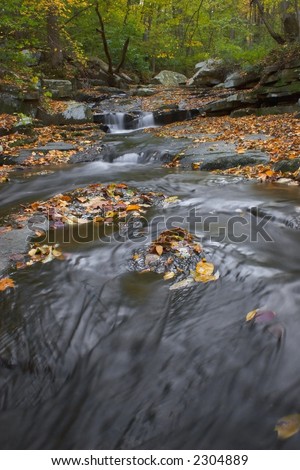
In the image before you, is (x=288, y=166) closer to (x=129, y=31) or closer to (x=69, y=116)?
(x=69, y=116)

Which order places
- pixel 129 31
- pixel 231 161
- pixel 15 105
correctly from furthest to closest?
pixel 129 31 → pixel 15 105 → pixel 231 161

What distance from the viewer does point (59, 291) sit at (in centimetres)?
301

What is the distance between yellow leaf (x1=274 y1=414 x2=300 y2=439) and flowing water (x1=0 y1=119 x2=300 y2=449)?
3cm

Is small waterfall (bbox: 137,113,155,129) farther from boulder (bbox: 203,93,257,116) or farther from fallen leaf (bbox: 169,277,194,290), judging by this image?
fallen leaf (bbox: 169,277,194,290)

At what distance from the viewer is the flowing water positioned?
1892 millimetres

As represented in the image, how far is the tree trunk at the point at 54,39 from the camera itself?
14.4m


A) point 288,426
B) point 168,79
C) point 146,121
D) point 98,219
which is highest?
point 168,79

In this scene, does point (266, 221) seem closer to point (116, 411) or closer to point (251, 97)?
point (116, 411)

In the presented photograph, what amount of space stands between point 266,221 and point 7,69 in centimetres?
1148

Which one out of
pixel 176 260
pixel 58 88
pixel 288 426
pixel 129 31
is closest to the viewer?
pixel 288 426

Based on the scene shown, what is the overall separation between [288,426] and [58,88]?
1539 cm

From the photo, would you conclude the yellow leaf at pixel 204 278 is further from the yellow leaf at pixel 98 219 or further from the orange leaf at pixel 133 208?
the orange leaf at pixel 133 208

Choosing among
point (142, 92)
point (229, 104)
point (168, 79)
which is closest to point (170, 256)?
point (229, 104)

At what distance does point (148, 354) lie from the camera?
2320 millimetres
